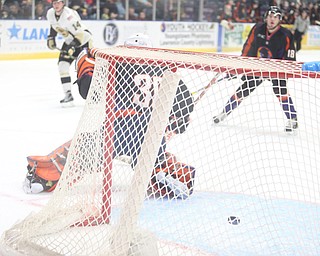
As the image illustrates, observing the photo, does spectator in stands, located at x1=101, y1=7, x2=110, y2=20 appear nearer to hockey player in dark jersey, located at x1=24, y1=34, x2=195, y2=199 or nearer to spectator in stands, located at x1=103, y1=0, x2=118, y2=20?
spectator in stands, located at x1=103, y1=0, x2=118, y2=20

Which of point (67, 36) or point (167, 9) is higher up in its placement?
point (67, 36)

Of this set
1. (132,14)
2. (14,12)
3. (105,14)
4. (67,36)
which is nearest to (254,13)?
(132,14)

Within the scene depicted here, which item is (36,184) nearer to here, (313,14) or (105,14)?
(105,14)

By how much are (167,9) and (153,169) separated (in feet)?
38.4

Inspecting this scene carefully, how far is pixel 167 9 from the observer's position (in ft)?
44.9

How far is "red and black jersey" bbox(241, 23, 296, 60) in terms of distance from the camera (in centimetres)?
496

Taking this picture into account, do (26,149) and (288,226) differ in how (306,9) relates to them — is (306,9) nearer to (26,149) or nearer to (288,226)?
(26,149)

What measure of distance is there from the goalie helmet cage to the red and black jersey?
2356 millimetres

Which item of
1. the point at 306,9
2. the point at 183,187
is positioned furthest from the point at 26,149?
the point at 306,9

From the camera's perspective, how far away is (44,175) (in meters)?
3.15

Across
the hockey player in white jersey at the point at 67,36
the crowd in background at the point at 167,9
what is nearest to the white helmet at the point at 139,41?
the hockey player in white jersey at the point at 67,36

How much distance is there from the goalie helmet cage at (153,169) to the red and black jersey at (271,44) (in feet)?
7.73

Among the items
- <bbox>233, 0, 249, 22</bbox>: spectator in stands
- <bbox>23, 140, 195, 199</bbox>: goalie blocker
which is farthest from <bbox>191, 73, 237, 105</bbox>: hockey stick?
<bbox>233, 0, 249, 22</bbox>: spectator in stands

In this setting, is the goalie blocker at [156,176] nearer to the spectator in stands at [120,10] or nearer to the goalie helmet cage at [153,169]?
the goalie helmet cage at [153,169]
